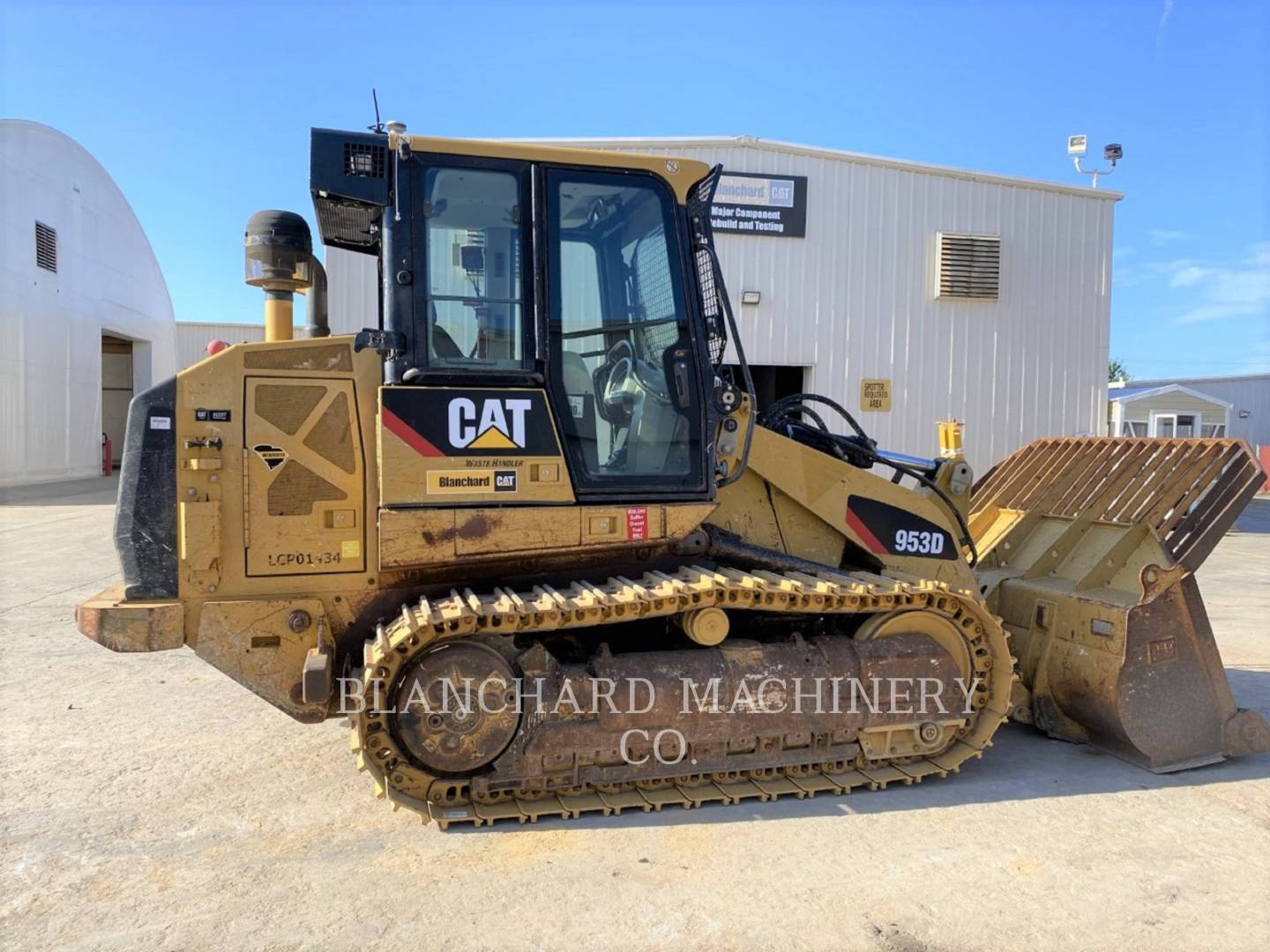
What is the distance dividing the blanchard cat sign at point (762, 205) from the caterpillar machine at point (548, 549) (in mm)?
9192

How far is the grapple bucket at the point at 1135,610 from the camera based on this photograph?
15.0 ft

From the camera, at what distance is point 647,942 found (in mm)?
3012

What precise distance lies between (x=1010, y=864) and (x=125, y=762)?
4.46m

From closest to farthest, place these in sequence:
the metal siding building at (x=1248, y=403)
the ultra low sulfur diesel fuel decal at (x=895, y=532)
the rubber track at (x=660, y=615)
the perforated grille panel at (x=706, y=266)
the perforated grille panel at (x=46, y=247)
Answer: the rubber track at (x=660, y=615), the perforated grille panel at (x=706, y=266), the ultra low sulfur diesel fuel decal at (x=895, y=532), the perforated grille panel at (x=46, y=247), the metal siding building at (x=1248, y=403)

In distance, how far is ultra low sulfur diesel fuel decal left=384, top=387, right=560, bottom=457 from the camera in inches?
153

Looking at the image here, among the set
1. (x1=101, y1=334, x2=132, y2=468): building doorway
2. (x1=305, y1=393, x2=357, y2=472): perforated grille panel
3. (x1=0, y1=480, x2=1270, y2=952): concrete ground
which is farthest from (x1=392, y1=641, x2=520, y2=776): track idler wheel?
(x1=101, y1=334, x2=132, y2=468): building doorway

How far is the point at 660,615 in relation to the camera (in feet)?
13.7

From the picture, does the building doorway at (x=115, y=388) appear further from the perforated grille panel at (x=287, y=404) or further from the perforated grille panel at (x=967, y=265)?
the perforated grille panel at (x=287, y=404)

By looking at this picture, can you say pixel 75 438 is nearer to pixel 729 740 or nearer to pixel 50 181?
pixel 50 181

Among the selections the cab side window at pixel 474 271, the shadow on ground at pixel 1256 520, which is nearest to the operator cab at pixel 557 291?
the cab side window at pixel 474 271

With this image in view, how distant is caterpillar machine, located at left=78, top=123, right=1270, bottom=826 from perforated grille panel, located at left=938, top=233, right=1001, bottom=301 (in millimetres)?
9990

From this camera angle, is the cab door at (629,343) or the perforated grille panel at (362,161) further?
the cab door at (629,343)

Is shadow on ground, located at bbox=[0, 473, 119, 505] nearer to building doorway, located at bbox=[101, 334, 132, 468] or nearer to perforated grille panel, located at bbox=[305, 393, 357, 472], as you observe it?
building doorway, located at bbox=[101, 334, 132, 468]

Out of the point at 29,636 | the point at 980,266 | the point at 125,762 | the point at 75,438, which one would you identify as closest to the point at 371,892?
the point at 125,762
